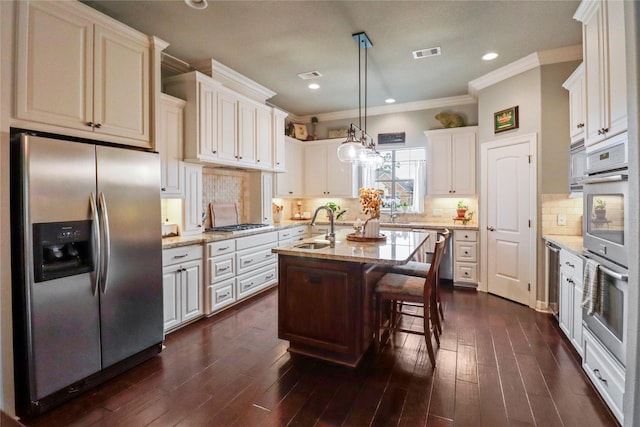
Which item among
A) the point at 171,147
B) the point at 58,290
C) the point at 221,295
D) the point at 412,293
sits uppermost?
the point at 171,147

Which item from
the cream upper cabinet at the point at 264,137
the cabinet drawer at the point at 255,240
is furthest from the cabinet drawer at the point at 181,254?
the cream upper cabinet at the point at 264,137

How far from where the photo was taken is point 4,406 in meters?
1.81

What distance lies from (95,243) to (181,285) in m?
1.12

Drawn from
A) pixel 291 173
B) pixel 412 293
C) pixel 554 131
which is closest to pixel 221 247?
pixel 412 293

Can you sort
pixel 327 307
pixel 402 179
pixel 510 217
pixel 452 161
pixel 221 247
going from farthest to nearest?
1. pixel 402 179
2. pixel 452 161
3. pixel 510 217
4. pixel 221 247
5. pixel 327 307

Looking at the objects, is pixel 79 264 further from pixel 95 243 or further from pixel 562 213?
pixel 562 213

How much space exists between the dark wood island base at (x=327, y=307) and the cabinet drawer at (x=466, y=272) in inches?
97.1

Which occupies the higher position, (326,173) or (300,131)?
(300,131)

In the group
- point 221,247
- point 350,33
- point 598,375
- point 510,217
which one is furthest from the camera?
point 510,217

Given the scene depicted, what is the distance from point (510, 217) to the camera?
400cm

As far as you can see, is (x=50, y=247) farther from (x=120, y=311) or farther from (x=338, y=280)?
(x=338, y=280)

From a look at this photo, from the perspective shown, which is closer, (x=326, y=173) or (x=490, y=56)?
(x=490, y=56)

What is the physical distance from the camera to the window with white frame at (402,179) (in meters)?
5.52

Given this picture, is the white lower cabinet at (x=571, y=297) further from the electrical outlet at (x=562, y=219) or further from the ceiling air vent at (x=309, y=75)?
the ceiling air vent at (x=309, y=75)
